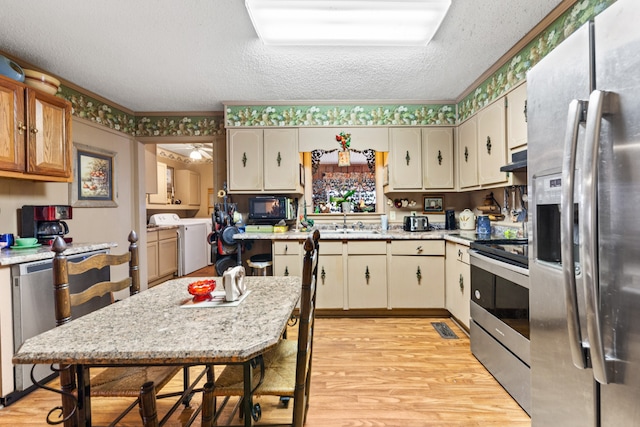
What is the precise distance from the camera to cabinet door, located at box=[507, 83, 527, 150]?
7.36 feet

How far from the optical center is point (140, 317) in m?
1.05

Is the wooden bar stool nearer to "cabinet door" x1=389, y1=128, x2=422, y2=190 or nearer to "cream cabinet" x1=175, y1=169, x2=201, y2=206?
"cabinet door" x1=389, y1=128, x2=422, y2=190

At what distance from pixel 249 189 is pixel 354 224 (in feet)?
4.51

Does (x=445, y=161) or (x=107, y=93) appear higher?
(x=107, y=93)

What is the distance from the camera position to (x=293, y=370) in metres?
1.26

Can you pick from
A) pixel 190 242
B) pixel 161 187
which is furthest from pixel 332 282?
pixel 161 187

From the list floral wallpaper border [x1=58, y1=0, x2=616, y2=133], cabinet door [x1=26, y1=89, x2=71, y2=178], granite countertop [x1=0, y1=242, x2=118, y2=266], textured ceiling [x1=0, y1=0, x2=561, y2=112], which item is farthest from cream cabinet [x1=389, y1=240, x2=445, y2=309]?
cabinet door [x1=26, y1=89, x2=71, y2=178]

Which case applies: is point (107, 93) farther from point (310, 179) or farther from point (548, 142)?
point (548, 142)

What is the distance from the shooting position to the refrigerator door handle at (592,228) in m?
0.81

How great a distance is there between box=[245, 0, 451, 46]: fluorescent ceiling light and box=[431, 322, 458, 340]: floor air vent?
2.45 metres

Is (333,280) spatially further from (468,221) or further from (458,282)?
(468,221)

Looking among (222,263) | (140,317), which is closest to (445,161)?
(222,263)

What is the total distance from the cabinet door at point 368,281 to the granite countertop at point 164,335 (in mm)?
1945

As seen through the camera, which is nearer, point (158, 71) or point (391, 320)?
point (158, 71)
